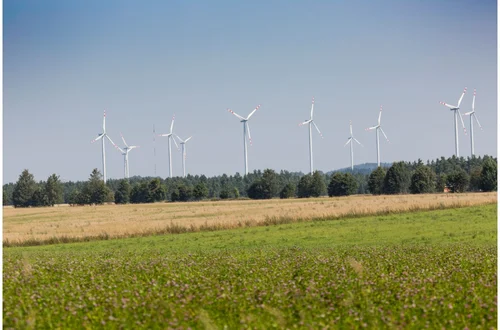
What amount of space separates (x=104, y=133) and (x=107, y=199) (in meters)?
43.4

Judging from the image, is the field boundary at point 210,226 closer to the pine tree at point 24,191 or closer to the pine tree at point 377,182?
the pine tree at point 377,182

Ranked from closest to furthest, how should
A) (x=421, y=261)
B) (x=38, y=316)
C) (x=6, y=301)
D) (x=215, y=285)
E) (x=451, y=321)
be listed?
1. (x=451, y=321)
2. (x=38, y=316)
3. (x=6, y=301)
4. (x=215, y=285)
5. (x=421, y=261)

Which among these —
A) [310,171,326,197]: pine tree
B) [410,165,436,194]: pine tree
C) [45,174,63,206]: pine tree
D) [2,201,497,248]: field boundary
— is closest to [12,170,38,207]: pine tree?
[45,174,63,206]: pine tree

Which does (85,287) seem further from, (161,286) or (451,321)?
(451,321)

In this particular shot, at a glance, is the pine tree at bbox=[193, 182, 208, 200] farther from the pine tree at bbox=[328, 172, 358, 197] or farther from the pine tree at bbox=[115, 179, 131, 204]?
the pine tree at bbox=[328, 172, 358, 197]

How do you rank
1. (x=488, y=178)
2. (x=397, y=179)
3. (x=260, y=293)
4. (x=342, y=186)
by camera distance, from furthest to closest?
(x=342, y=186) → (x=397, y=179) → (x=488, y=178) → (x=260, y=293)

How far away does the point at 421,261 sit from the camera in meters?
19.0

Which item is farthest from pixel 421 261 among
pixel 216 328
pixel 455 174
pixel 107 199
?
pixel 107 199

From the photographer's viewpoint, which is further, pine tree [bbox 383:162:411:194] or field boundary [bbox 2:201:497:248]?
pine tree [bbox 383:162:411:194]

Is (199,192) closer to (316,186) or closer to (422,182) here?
(316,186)

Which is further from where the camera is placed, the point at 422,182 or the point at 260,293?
the point at 422,182

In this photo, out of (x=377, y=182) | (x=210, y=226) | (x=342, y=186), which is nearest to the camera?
(x=210, y=226)

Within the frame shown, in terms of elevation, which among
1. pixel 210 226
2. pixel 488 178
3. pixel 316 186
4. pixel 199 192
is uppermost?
pixel 488 178

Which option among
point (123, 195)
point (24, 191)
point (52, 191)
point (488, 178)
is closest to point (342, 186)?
point (488, 178)
